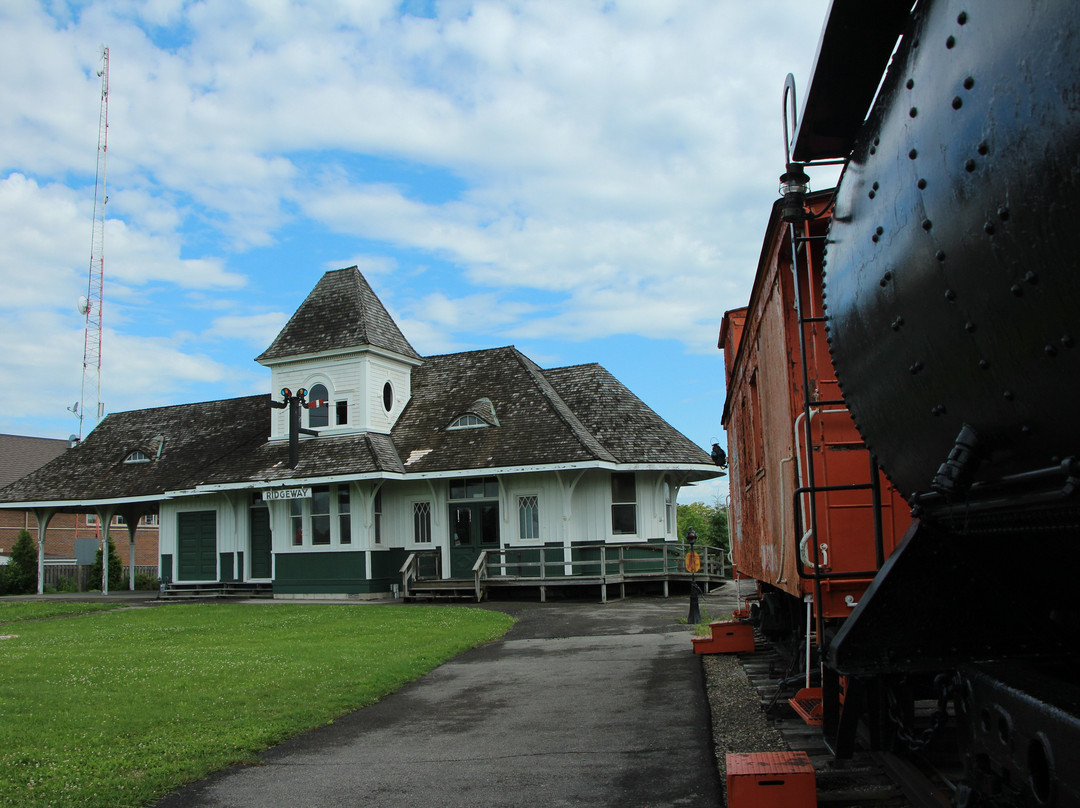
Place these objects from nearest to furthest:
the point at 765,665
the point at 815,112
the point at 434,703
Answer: the point at 815,112, the point at 434,703, the point at 765,665

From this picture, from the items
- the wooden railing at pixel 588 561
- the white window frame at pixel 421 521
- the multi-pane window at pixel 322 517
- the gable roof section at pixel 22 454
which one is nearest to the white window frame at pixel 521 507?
the wooden railing at pixel 588 561

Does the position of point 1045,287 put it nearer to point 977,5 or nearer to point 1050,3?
point 1050,3

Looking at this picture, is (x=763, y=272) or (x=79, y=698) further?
(x=79, y=698)

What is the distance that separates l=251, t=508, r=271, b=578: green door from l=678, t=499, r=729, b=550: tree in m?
12.5

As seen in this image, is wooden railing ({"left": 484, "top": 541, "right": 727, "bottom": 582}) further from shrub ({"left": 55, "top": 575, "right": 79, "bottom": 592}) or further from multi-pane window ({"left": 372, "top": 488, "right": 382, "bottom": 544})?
shrub ({"left": 55, "top": 575, "right": 79, "bottom": 592})

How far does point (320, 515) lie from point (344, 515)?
2.37 feet

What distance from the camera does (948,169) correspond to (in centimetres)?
241

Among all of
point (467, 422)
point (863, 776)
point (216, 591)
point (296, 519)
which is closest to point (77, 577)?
point (216, 591)

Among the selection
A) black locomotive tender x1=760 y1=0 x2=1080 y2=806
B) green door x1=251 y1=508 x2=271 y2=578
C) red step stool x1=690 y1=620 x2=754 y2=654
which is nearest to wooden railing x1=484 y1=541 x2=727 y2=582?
Result: green door x1=251 y1=508 x2=271 y2=578

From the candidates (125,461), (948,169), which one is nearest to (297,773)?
(948,169)

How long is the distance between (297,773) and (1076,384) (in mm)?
5614

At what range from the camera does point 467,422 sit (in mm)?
24938

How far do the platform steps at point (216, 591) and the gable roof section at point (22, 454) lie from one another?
90.0 feet

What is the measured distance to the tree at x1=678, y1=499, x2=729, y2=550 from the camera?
3862 cm
